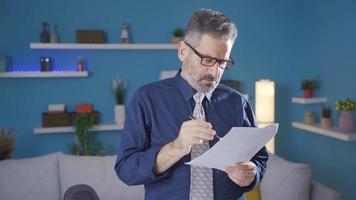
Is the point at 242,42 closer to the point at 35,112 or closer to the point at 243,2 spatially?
the point at 243,2

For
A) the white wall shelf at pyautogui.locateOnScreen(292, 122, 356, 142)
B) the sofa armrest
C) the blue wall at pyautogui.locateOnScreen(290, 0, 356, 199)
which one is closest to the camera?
the sofa armrest

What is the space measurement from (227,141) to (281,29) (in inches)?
130

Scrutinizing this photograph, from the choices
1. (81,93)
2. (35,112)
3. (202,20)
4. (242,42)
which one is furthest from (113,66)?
(202,20)

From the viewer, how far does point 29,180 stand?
2541 mm

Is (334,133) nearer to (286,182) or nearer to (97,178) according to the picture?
(286,182)

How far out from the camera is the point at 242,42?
12.9ft

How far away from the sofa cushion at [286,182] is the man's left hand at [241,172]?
4.27ft

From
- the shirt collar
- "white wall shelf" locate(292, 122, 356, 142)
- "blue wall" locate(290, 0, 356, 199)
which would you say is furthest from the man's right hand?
"blue wall" locate(290, 0, 356, 199)

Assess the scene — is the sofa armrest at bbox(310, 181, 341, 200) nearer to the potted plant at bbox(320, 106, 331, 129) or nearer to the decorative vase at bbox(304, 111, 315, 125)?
the potted plant at bbox(320, 106, 331, 129)

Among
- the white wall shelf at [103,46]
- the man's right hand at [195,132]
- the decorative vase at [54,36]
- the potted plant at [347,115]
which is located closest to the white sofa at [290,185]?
the potted plant at [347,115]

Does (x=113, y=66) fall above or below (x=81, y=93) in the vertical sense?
above

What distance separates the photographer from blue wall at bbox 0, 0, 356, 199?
330cm

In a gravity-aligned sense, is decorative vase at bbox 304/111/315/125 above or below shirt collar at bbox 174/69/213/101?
below

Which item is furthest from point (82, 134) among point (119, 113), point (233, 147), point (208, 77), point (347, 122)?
point (233, 147)
